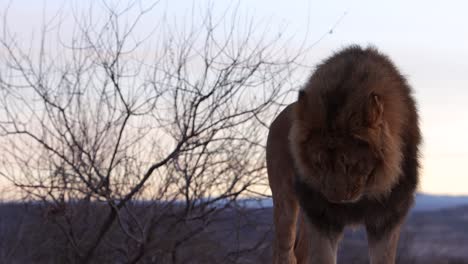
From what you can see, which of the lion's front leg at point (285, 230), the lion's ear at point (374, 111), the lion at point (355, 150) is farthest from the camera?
the lion's front leg at point (285, 230)

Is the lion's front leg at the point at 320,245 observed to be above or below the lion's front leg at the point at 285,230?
below

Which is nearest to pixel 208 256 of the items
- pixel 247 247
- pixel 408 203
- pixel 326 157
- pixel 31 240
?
pixel 247 247

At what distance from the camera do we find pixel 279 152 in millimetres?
7441

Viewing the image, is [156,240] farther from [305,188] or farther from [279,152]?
[305,188]

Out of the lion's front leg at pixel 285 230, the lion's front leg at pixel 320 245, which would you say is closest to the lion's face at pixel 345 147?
the lion's front leg at pixel 320 245

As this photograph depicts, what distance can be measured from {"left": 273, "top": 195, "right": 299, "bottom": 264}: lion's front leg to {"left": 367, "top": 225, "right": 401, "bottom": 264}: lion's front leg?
98 cm

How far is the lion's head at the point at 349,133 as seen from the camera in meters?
5.70

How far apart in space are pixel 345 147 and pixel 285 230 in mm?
1969

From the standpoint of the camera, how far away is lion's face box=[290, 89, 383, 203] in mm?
5684

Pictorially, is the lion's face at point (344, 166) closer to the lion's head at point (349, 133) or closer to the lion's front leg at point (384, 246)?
the lion's head at point (349, 133)

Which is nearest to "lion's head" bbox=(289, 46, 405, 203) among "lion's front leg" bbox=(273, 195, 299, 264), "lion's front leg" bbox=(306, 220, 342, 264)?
"lion's front leg" bbox=(306, 220, 342, 264)

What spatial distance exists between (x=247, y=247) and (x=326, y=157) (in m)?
4.64

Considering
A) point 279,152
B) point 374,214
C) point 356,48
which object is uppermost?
point 356,48

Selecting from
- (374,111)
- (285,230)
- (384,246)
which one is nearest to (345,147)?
(374,111)
